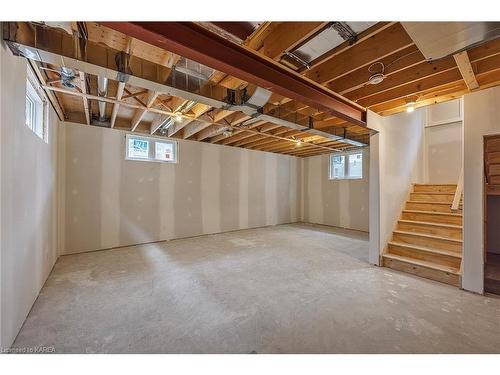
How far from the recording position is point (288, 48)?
5.72ft

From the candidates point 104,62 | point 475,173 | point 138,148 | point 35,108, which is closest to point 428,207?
point 475,173

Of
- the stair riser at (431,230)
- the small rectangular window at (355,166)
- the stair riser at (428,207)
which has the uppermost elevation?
the small rectangular window at (355,166)

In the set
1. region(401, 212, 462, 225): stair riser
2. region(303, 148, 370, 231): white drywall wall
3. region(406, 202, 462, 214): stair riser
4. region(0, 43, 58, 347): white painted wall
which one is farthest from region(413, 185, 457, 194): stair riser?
region(0, 43, 58, 347): white painted wall

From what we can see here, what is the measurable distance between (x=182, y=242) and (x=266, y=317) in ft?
10.7

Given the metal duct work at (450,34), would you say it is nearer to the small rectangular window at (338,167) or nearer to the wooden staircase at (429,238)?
the wooden staircase at (429,238)

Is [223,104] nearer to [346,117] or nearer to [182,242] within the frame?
[346,117]

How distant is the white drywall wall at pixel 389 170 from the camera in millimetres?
3321

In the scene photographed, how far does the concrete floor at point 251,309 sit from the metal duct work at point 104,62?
7.10 feet

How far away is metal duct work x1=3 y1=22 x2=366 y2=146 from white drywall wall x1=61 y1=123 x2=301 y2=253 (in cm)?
207

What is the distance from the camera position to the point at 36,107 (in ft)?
8.18

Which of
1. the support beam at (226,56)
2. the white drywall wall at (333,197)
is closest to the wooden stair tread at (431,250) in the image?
the support beam at (226,56)

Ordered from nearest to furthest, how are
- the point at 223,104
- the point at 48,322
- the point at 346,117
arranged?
the point at 48,322 < the point at 223,104 < the point at 346,117

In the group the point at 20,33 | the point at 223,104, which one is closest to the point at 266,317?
the point at 223,104
